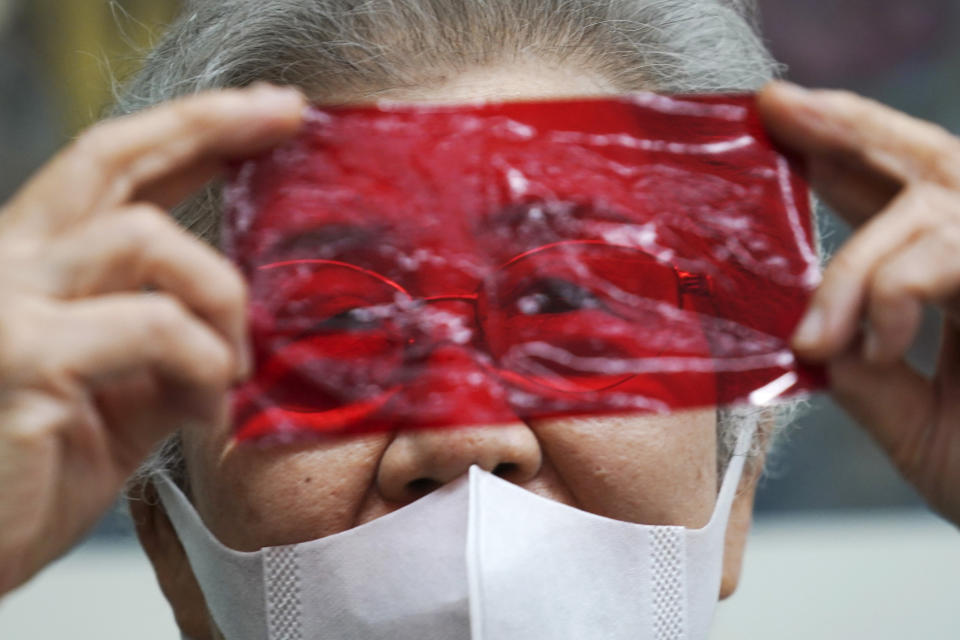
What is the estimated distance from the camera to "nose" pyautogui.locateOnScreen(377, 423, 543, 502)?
124cm

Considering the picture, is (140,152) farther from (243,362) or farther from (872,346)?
(872,346)

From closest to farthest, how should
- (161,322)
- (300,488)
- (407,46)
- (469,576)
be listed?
(161,322)
(469,576)
(300,488)
(407,46)

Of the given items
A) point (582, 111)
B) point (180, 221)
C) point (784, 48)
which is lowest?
point (784, 48)

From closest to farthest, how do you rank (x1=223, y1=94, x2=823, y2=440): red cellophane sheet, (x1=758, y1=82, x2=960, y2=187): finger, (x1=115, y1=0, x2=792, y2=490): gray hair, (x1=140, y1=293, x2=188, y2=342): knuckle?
1. (x1=140, y1=293, x2=188, y2=342): knuckle
2. (x1=758, y1=82, x2=960, y2=187): finger
3. (x1=223, y1=94, x2=823, y2=440): red cellophane sheet
4. (x1=115, y1=0, x2=792, y2=490): gray hair

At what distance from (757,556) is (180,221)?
2.22 metres

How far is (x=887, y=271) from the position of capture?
0.98 meters

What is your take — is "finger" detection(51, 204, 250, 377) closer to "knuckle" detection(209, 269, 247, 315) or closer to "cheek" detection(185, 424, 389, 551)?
"knuckle" detection(209, 269, 247, 315)

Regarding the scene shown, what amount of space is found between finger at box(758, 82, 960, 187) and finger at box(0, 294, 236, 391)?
25.5 inches

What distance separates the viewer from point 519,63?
146 centimetres

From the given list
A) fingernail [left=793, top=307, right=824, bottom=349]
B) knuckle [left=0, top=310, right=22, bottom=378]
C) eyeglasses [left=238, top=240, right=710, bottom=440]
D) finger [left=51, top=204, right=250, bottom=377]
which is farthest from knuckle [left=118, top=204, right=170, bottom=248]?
fingernail [left=793, top=307, right=824, bottom=349]

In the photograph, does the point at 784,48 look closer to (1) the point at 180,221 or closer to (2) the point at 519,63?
(2) the point at 519,63

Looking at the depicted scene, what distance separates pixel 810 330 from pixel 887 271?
0.31 feet

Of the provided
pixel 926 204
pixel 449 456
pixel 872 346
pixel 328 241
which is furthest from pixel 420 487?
pixel 926 204

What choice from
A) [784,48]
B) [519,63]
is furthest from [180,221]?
[784,48]
